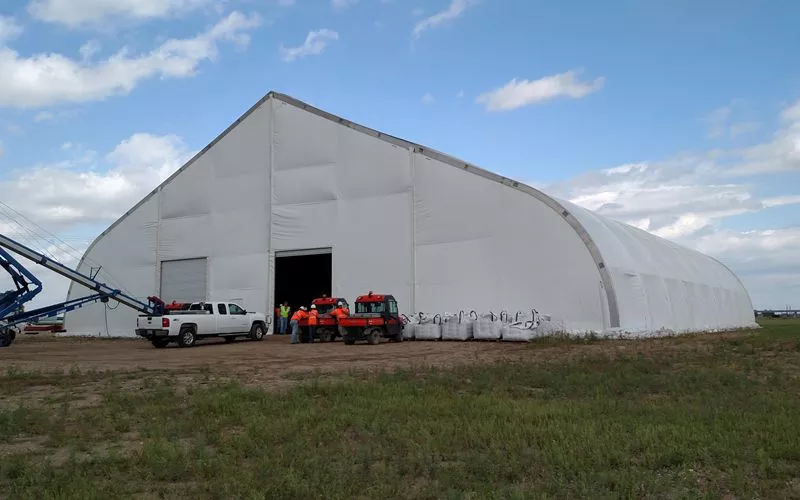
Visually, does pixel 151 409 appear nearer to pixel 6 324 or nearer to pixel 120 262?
pixel 6 324

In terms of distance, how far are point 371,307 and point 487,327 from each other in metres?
4.63

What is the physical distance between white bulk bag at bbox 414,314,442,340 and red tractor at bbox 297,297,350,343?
11.8 ft

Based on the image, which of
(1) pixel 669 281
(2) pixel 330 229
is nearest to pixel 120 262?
(2) pixel 330 229

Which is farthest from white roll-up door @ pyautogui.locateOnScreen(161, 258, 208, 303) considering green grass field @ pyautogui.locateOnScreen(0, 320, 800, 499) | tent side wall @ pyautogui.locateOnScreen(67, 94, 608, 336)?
green grass field @ pyautogui.locateOnScreen(0, 320, 800, 499)

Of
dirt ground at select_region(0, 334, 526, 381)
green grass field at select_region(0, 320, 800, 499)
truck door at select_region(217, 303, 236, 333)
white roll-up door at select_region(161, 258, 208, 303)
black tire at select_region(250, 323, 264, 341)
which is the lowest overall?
green grass field at select_region(0, 320, 800, 499)

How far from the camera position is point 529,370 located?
570 inches

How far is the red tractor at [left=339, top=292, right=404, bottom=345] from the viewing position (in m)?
26.0

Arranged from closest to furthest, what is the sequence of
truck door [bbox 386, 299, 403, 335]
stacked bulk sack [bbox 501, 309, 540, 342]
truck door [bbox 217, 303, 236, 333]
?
stacked bulk sack [bbox 501, 309, 540, 342]
truck door [bbox 386, 299, 403, 335]
truck door [bbox 217, 303, 236, 333]

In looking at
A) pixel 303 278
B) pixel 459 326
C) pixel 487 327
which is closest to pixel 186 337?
pixel 459 326

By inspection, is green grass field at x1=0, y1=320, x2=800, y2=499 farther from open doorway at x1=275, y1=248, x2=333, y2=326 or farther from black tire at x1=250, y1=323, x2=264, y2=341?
open doorway at x1=275, y1=248, x2=333, y2=326

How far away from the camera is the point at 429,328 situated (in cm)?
2689

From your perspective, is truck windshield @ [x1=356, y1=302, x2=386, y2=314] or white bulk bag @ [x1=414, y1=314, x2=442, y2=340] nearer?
truck windshield @ [x1=356, y1=302, x2=386, y2=314]

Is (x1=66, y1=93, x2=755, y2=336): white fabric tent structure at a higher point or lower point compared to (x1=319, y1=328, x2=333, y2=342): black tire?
higher

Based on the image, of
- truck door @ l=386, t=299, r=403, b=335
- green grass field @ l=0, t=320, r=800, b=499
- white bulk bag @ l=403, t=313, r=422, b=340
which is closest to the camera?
green grass field @ l=0, t=320, r=800, b=499
